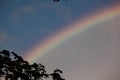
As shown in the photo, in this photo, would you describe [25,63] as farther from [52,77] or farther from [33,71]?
[52,77]

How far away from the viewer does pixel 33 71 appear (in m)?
21.1

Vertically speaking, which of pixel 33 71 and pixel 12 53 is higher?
pixel 12 53

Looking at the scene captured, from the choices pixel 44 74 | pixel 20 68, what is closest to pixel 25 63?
pixel 20 68

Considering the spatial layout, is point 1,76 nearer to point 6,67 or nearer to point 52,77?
point 6,67

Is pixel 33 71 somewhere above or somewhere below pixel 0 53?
below

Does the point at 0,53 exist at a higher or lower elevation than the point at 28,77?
higher

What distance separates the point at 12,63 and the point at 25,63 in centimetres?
109

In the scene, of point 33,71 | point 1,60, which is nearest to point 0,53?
point 1,60

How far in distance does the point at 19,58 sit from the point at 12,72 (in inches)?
51.4

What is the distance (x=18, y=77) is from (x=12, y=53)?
210 cm

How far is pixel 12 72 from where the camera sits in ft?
68.0

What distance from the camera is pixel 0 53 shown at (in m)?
20.5

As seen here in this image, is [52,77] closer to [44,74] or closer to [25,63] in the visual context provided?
[44,74]

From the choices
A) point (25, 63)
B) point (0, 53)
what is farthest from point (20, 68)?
point (0, 53)
